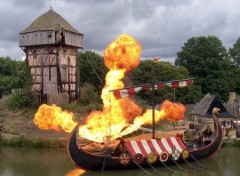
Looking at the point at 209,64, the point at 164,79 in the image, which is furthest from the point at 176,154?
the point at 209,64

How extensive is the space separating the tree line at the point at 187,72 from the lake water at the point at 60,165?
1847 cm

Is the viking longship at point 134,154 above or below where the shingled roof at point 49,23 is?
below

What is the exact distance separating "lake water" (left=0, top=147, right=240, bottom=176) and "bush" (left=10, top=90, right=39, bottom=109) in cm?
978

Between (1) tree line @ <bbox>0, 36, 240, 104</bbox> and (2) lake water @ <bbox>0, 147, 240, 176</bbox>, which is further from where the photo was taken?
(1) tree line @ <bbox>0, 36, 240, 104</bbox>

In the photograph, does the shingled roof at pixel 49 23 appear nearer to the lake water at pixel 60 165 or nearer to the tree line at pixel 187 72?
the tree line at pixel 187 72

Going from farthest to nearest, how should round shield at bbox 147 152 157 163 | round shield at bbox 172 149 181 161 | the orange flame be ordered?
the orange flame < round shield at bbox 172 149 181 161 < round shield at bbox 147 152 157 163

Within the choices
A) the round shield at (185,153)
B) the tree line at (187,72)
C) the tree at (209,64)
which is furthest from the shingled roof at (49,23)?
the round shield at (185,153)

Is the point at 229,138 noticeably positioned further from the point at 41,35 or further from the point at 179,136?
the point at 41,35

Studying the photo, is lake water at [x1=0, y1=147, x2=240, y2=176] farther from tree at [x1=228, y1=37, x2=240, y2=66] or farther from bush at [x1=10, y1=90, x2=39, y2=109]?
tree at [x1=228, y1=37, x2=240, y2=66]

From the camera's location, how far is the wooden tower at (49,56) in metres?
41.5

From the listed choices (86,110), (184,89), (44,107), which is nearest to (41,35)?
(86,110)

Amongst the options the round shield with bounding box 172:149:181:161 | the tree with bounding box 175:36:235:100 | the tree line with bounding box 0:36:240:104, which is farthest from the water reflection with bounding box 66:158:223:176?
the tree with bounding box 175:36:235:100

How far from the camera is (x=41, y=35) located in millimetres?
41469

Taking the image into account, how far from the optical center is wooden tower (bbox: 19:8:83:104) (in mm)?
41531
